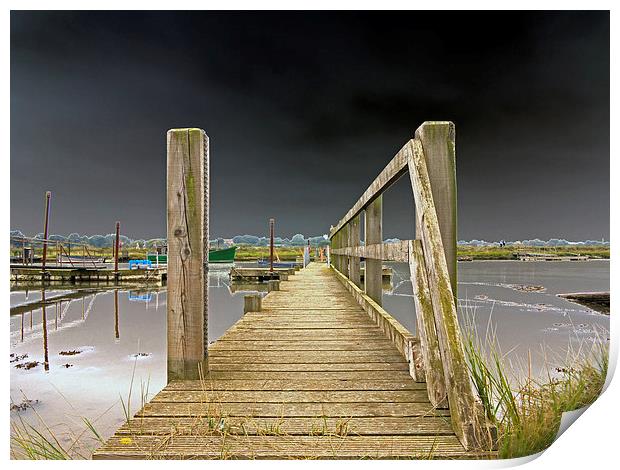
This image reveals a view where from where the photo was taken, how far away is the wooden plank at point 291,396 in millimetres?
1700

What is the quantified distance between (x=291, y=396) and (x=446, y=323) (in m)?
0.74

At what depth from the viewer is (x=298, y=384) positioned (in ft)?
6.30

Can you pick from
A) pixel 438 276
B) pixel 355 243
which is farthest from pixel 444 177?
pixel 355 243

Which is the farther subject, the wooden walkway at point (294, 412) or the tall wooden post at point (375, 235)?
the tall wooden post at point (375, 235)

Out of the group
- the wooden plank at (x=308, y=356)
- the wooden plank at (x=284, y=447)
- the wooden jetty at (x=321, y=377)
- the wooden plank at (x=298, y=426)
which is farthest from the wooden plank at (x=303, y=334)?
the wooden plank at (x=284, y=447)

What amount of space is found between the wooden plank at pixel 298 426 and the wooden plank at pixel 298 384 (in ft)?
1.07

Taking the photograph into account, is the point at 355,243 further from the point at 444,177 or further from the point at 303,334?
the point at 444,177

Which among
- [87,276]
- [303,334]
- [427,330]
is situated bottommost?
[87,276]

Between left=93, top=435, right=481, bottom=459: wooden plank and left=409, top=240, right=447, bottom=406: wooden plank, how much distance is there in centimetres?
25

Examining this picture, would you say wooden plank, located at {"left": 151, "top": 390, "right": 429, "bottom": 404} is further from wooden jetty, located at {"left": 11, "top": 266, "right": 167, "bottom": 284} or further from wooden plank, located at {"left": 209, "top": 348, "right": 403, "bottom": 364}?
wooden jetty, located at {"left": 11, "top": 266, "right": 167, "bottom": 284}

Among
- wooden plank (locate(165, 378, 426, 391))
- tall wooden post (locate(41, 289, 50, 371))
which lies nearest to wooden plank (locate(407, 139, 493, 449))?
wooden plank (locate(165, 378, 426, 391))

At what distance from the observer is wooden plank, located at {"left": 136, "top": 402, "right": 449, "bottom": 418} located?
5.11 feet

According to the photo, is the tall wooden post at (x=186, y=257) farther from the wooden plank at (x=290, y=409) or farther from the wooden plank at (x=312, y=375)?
the wooden plank at (x=290, y=409)
